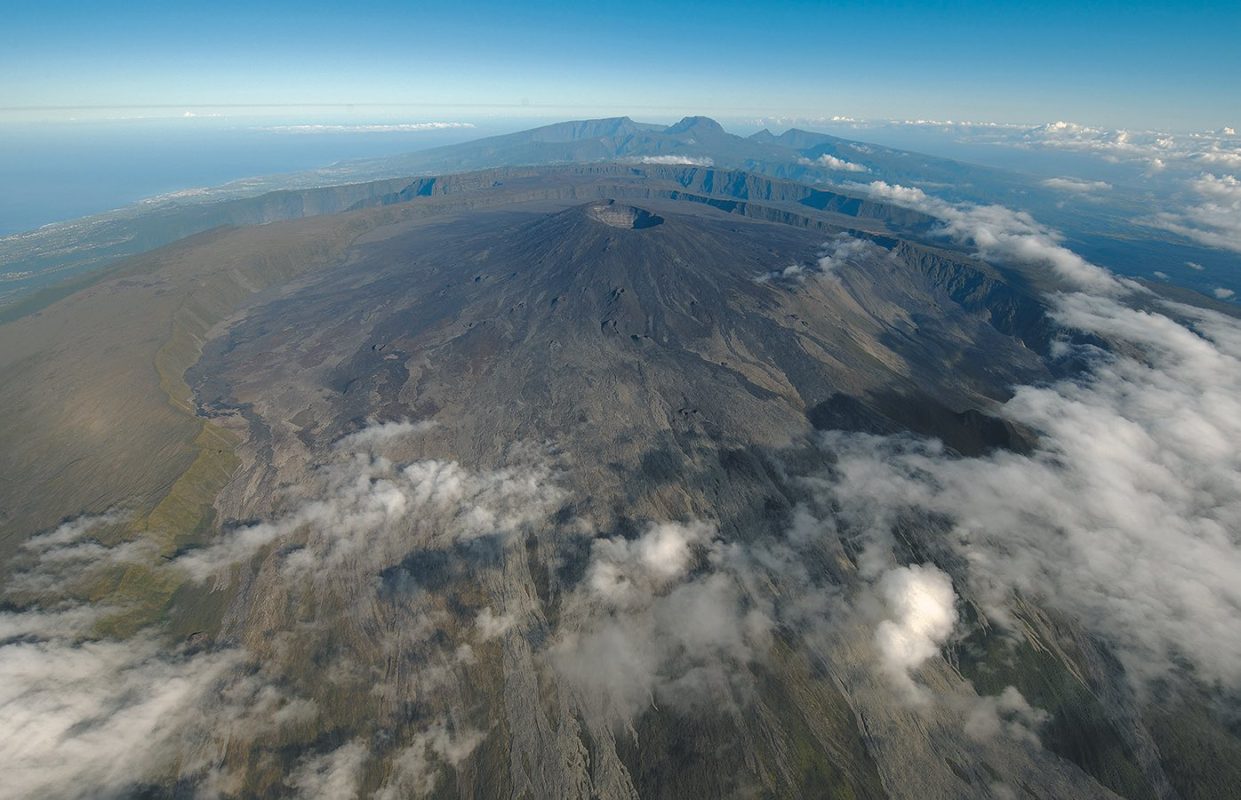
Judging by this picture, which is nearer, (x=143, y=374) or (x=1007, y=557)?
(x=1007, y=557)

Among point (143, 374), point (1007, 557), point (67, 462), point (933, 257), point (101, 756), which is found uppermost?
point (933, 257)

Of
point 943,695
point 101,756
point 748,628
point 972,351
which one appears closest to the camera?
point 101,756

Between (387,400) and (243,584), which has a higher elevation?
(387,400)

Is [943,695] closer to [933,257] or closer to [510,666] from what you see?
[510,666]

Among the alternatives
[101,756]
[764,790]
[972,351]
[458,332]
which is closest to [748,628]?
[764,790]

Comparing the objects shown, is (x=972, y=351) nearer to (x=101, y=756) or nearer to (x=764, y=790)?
(x=764, y=790)

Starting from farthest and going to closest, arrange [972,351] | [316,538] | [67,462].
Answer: [972,351], [67,462], [316,538]

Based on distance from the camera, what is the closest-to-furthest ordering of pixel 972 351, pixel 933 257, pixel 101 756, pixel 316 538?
pixel 101 756
pixel 316 538
pixel 972 351
pixel 933 257

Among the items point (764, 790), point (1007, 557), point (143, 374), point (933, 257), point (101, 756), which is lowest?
point (764, 790)

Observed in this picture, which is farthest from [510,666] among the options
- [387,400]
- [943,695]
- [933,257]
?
[933,257]
